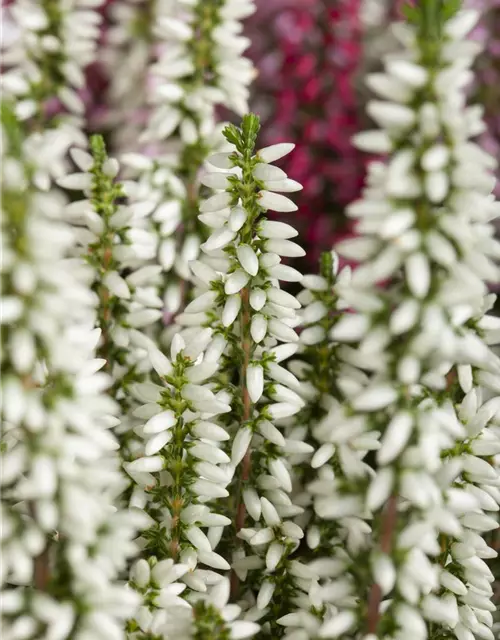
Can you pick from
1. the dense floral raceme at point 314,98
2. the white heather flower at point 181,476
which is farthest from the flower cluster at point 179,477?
the dense floral raceme at point 314,98

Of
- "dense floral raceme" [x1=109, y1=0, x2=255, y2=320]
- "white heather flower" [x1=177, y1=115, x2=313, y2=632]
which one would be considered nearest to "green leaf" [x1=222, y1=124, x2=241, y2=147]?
"white heather flower" [x1=177, y1=115, x2=313, y2=632]

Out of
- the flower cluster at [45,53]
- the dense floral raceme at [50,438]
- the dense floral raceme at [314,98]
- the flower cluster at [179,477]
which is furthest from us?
the dense floral raceme at [314,98]

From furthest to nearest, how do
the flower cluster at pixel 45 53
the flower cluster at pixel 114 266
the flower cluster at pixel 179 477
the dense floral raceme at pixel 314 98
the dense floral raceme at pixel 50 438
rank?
1. the dense floral raceme at pixel 314 98
2. the flower cluster at pixel 45 53
3. the flower cluster at pixel 114 266
4. the flower cluster at pixel 179 477
5. the dense floral raceme at pixel 50 438

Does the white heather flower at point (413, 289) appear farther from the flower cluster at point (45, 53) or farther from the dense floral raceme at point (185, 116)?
the flower cluster at point (45, 53)

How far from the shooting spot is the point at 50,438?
0.47m

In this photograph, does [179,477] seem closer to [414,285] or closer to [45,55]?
[414,285]

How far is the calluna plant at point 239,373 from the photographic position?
1.54 feet

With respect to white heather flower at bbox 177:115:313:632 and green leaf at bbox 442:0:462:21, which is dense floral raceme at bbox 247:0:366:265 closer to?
white heather flower at bbox 177:115:313:632

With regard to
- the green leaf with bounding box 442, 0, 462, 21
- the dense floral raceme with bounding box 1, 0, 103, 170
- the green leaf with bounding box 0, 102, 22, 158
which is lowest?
the dense floral raceme with bounding box 1, 0, 103, 170

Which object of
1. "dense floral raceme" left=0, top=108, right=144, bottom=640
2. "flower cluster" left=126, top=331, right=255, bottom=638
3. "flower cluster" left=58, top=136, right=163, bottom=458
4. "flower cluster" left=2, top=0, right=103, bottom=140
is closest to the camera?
"dense floral raceme" left=0, top=108, right=144, bottom=640

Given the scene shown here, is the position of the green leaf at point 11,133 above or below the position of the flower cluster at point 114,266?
above

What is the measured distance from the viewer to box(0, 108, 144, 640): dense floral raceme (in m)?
0.46

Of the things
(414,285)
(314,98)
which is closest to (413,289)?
(414,285)

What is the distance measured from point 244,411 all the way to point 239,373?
3cm
